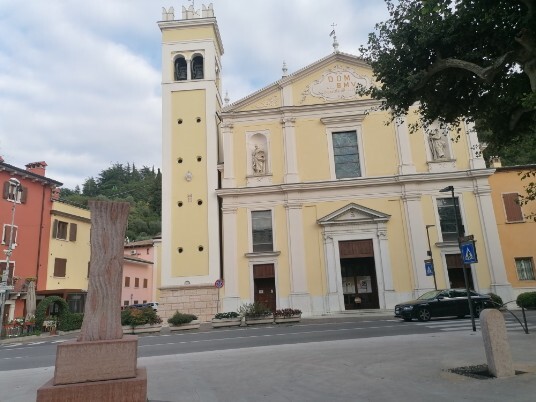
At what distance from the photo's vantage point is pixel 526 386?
20.5ft

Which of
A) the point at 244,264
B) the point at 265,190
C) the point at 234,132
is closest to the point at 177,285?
the point at 244,264

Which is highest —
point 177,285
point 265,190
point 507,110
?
point 265,190

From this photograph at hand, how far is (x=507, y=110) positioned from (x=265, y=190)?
62.1 feet

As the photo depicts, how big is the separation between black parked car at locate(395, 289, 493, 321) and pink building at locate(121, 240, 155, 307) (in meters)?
30.4

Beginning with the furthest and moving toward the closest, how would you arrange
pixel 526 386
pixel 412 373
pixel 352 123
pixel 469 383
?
pixel 352 123 < pixel 412 373 < pixel 469 383 < pixel 526 386

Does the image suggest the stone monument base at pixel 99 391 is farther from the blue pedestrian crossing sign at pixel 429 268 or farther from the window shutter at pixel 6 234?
the window shutter at pixel 6 234

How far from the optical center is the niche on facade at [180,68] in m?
31.6

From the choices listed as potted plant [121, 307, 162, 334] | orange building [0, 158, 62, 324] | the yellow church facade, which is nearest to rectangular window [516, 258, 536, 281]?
the yellow church facade

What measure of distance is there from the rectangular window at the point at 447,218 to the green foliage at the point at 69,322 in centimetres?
2459

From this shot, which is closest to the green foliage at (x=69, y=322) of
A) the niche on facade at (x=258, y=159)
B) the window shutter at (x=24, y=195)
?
the window shutter at (x=24, y=195)

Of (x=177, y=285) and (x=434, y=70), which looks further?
(x=177, y=285)

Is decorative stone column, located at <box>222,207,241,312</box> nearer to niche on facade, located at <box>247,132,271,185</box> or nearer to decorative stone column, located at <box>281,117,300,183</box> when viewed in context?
niche on facade, located at <box>247,132,271,185</box>

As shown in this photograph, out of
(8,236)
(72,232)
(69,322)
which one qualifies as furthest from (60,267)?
(69,322)

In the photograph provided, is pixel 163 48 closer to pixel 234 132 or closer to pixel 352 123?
pixel 234 132
